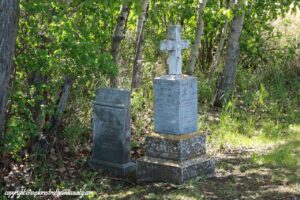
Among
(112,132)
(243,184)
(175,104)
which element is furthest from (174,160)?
(112,132)

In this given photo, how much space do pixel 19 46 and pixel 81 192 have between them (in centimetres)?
208

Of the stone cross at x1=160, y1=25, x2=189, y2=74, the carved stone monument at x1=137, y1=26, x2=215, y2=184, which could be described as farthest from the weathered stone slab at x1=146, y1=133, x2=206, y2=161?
the stone cross at x1=160, y1=25, x2=189, y2=74

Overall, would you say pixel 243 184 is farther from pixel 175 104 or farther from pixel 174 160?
pixel 175 104

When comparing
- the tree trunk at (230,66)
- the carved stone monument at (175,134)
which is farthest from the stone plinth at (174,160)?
the tree trunk at (230,66)

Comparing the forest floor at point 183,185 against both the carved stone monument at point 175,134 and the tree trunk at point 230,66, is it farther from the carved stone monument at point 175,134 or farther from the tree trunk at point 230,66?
the tree trunk at point 230,66

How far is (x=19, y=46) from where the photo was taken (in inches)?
277

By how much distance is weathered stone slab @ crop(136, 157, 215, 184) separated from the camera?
272 inches

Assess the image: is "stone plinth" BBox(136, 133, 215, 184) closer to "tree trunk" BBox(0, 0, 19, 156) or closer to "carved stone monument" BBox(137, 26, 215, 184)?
"carved stone monument" BBox(137, 26, 215, 184)

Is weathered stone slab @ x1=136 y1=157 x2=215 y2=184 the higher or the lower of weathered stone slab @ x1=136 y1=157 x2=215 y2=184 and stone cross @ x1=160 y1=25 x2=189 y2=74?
the lower

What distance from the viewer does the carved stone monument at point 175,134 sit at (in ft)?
23.0

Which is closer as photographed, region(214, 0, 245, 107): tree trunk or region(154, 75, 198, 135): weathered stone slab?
region(154, 75, 198, 135): weathered stone slab

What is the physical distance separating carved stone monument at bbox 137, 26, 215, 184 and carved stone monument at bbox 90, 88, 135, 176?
0.48m

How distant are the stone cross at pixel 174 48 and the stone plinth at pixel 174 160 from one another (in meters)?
0.92

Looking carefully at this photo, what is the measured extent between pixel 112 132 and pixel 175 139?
1127mm
